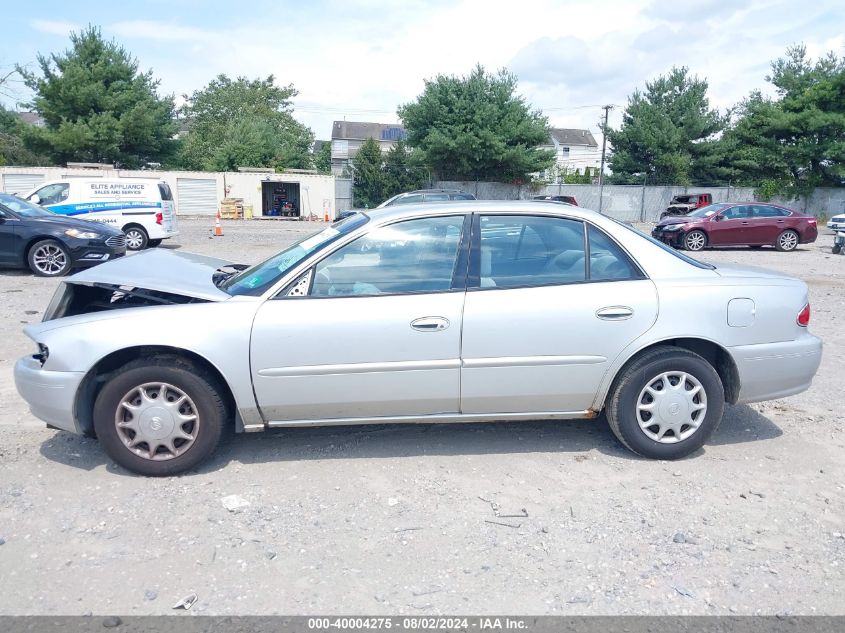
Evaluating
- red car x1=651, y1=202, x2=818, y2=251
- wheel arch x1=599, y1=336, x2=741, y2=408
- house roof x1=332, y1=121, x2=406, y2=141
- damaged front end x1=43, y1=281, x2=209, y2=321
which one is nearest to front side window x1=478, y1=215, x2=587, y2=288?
wheel arch x1=599, y1=336, x2=741, y2=408

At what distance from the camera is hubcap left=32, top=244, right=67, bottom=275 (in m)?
11.4

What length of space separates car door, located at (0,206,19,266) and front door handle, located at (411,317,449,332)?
33.6 feet

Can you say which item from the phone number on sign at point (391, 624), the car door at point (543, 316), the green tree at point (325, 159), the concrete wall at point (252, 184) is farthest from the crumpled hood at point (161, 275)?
the green tree at point (325, 159)

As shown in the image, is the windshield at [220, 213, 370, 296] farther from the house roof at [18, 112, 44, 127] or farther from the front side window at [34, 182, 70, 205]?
the house roof at [18, 112, 44, 127]

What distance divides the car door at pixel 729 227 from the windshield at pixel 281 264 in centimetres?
1733

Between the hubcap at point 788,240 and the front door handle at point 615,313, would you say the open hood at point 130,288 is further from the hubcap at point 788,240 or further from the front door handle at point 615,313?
the hubcap at point 788,240

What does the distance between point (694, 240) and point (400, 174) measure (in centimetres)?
2522

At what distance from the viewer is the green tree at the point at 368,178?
40938 mm

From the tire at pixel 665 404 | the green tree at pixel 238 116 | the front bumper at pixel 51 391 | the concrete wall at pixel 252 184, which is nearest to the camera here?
the front bumper at pixel 51 391

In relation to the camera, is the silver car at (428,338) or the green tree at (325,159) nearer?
the silver car at (428,338)

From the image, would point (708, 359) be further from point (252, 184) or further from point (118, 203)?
point (252, 184)

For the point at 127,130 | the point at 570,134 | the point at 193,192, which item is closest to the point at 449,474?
the point at 193,192

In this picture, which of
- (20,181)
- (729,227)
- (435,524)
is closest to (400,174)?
(20,181)

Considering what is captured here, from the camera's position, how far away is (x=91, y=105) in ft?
118
